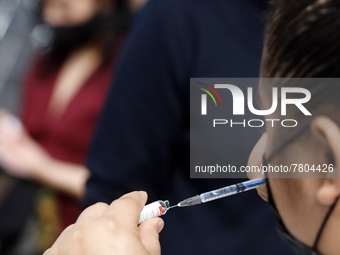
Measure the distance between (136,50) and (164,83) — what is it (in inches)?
2.6

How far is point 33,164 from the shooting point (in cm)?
134

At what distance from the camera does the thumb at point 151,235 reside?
1.43 feet

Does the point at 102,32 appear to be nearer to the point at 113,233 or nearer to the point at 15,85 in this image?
the point at 15,85

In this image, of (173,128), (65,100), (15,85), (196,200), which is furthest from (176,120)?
(15,85)

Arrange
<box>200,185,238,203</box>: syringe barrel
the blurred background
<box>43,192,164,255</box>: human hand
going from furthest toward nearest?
the blurred background, <box>200,185,238,203</box>: syringe barrel, <box>43,192,164,255</box>: human hand

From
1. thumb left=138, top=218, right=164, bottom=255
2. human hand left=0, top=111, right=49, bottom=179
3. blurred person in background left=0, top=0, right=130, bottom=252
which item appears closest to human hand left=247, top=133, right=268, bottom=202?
thumb left=138, top=218, right=164, bottom=255

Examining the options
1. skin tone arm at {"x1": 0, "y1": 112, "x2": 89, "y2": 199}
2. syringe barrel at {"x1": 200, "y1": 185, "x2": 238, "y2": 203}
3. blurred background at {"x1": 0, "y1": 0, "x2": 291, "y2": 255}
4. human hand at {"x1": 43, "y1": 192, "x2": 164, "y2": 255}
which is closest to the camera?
human hand at {"x1": 43, "y1": 192, "x2": 164, "y2": 255}

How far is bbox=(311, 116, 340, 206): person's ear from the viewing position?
0.42 meters

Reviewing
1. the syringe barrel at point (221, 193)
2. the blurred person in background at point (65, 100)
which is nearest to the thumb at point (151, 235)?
the syringe barrel at point (221, 193)

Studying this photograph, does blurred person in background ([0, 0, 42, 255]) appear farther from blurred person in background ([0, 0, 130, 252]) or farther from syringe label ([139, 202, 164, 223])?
syringe label ([139, 202, 164, 223])

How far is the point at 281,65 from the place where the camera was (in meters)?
0.47

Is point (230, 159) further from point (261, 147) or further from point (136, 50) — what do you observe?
point (136, 50)

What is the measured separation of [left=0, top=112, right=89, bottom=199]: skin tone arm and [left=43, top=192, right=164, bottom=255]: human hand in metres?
0.80

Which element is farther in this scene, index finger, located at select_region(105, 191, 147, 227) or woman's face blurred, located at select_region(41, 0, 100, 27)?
woman's face blurred, located at select_region(41, 0, 100, 27)
